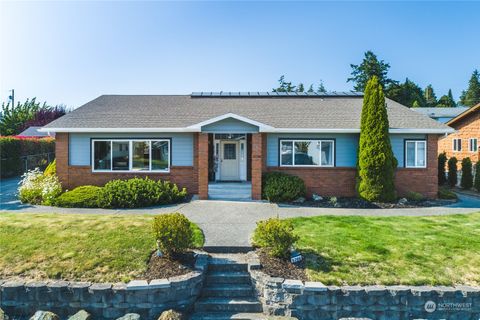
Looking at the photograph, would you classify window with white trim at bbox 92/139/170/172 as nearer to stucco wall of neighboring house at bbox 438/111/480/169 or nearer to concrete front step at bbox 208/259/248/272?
concrete front step at bbox 208/259/248/272

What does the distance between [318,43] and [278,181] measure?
6.17 meters

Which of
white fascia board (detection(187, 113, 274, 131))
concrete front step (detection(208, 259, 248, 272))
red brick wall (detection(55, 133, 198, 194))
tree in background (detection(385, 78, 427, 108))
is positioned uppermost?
tree in background (detection(385, 78, 427, 108))

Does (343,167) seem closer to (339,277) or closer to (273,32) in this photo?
(273,32)

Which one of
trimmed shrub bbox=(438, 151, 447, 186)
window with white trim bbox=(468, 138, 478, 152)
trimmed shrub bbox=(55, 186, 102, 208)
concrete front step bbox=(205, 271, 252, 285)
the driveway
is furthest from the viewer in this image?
window with white trim bbox=(468, 138, 478, 152)

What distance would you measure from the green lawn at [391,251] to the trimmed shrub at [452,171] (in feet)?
32.3

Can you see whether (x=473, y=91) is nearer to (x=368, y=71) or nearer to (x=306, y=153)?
(x=368, y=71)

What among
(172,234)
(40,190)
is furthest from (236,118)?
(40,190)

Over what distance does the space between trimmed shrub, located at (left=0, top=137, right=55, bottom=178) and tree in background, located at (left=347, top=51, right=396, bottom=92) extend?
40819mm

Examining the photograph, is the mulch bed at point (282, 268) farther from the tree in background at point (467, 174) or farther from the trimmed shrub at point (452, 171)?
the trimmed shrub at point (452, 171)

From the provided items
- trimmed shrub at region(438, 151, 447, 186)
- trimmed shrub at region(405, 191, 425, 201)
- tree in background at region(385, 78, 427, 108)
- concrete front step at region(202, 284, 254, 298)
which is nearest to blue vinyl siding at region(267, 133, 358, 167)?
trimmed shrub at region(405, 191, 425, 201)

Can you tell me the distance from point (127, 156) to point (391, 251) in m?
11.0

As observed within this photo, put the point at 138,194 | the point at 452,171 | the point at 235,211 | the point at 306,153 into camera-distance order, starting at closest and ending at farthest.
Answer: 1. the point at 235,211
2. the point at 138,194
3. the point at 306,153
4. the point at 452,171

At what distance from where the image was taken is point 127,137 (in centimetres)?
1489

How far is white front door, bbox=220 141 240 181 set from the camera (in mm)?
18734
